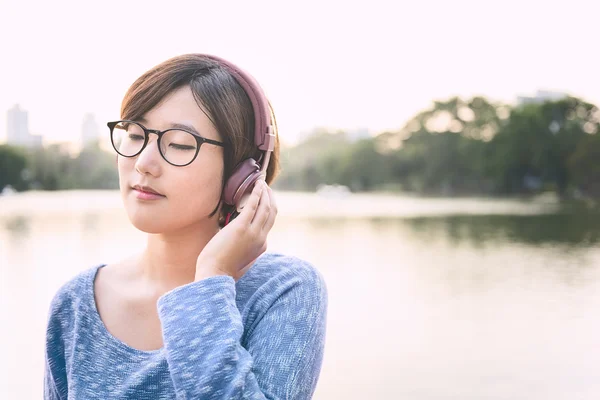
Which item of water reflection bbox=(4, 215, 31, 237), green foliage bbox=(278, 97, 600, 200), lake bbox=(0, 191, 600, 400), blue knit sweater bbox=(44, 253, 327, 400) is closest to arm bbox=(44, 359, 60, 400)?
blue knit sweater bbox=(44, 253, 327, 400)

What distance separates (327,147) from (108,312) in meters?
64.4

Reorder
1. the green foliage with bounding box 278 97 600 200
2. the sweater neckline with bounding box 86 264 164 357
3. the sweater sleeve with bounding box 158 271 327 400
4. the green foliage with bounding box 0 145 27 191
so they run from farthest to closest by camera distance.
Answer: the green foliage with bounding box 278 97 600 200 < the green foliage with bounding box 0 145 27 191 < the sweater neckline with bounding box 86 264 164 357 < the sweater sleeve with bounding box 158 271 327 400

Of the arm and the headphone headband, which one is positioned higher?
the headphone headband

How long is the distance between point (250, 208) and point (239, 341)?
0.29 metres

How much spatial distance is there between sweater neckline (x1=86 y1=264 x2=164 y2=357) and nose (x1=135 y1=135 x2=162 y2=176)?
0.33 metres

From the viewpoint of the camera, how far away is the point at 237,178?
139 cm

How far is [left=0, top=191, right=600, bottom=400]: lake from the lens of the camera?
680 centimetres

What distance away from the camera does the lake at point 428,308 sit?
6.80 metres

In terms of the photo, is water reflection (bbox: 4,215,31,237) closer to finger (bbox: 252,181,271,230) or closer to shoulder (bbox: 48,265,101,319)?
shoulder (bbox: 48,265,101,319)

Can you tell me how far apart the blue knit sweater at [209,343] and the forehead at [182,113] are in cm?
32

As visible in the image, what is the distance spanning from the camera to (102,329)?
4.67ft

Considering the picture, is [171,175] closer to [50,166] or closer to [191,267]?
[191,267]

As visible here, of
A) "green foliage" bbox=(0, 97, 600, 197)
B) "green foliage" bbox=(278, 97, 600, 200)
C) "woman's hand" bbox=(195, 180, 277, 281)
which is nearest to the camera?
"woman's hand" bbox=(195, 180, 277, 281)

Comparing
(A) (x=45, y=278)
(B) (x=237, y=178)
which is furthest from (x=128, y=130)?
(A) (x=45, y=278)
